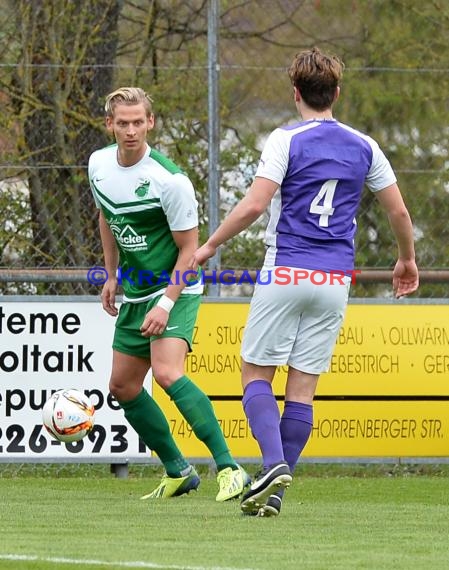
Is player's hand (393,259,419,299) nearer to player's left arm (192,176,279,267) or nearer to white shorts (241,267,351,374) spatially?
white shorts (241,267,351,374)

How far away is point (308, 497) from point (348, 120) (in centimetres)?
517

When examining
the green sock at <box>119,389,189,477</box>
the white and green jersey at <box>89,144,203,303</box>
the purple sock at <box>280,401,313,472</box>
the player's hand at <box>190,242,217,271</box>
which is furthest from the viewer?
the green sock at <box>119,389,189,477</box>

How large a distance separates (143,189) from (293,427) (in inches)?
55.8

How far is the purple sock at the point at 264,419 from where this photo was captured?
18.5ft

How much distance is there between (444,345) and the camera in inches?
352

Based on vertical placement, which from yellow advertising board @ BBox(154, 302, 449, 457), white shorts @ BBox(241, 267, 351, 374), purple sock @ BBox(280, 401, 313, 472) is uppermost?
white shorts @ BBox(241, 267, 351, 374)

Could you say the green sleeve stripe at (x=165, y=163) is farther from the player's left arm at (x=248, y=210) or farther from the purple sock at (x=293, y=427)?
the purple sock at (x=293, y=427)

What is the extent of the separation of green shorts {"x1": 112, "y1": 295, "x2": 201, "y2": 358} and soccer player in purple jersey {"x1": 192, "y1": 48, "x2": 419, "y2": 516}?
0.84 m

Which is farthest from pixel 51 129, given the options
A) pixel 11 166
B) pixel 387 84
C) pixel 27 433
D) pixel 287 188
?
pixel 287 188

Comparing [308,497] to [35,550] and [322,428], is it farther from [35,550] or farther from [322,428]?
[35,550]

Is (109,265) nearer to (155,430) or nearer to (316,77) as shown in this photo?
(155,430)

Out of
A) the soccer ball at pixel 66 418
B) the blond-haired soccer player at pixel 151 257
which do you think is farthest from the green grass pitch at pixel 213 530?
the blond-haired soccer player at pixel 151 257

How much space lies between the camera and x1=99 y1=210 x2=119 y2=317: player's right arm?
694 cm

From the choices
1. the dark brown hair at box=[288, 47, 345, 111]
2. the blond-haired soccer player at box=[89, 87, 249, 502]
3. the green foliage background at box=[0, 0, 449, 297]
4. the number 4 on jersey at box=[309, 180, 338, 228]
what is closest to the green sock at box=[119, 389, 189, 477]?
the blond-haired soccer player at box=[89, 87, 249, 502]
